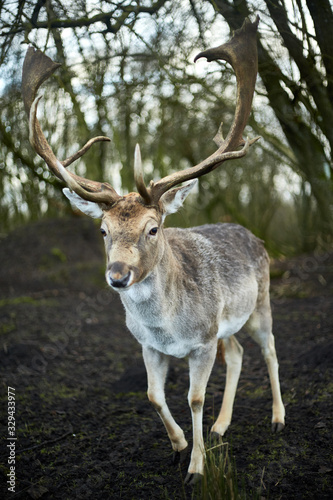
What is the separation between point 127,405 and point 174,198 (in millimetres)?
2625

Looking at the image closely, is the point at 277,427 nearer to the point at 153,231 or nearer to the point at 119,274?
the point at 153,231

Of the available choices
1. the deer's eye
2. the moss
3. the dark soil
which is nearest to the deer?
the deer's eye

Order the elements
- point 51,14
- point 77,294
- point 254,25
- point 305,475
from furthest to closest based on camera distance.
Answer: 1. point 77,294
2. point 51,14
3. point 254,25
4. point 305,475

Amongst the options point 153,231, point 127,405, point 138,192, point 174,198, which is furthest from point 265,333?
point 138,192

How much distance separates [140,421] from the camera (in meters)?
4.71

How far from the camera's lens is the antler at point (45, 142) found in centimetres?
346

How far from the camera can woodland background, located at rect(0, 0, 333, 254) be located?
4609 millimetres

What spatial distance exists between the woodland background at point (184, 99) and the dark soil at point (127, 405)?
273 centimetres

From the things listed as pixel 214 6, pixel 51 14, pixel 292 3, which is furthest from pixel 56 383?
pixel 292 3

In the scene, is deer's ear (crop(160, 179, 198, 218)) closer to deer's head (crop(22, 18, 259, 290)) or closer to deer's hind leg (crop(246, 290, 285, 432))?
deer's head (crop(22, 18, 259, 290))

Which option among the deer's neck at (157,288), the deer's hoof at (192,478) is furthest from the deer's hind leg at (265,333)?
the deer's neck at (157,288)

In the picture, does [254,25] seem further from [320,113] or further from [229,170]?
[229,170]

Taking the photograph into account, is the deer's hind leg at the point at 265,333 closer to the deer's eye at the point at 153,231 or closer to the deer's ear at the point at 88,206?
the deer's eye at the point at 153,231

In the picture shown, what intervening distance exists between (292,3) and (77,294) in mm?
7953
